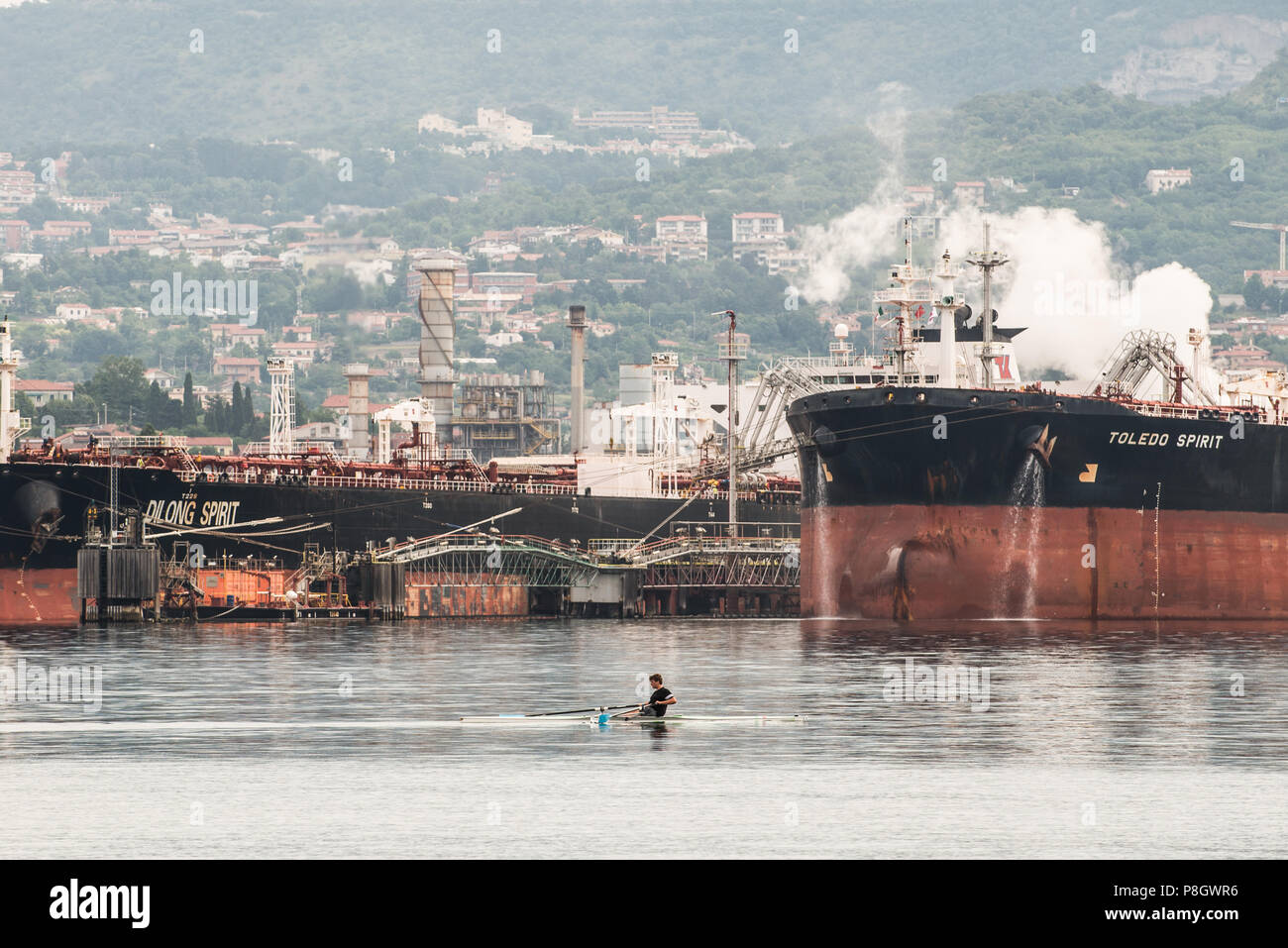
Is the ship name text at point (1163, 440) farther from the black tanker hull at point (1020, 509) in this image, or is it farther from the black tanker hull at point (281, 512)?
the black tanker hull at point (281, 512)

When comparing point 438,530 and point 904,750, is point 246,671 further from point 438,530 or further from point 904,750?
point 438,530

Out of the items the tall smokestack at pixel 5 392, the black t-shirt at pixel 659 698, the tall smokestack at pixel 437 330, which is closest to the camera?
the black t-shirt at pixel 659 698

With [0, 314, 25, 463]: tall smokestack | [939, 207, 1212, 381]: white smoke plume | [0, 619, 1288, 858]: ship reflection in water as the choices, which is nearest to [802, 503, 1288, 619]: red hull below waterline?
[0, 619, 1288, 858]: ship reflection in water

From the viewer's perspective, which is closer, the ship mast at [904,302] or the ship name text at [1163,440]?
the ship name text at [1163,440]

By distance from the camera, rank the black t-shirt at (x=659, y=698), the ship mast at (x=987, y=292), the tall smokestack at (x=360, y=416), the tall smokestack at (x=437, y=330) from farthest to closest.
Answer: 1. the tall smokestack at (x=437, y=330)
2. the tall smokestack at (x=360, y=416)
3. the ship mast at (x=987, y=292)
4. the black t-shirt at (x=659, y=698)

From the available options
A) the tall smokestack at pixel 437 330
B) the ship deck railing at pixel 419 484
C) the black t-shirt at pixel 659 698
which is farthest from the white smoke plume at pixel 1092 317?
the black t-shirt at pixel 659 698

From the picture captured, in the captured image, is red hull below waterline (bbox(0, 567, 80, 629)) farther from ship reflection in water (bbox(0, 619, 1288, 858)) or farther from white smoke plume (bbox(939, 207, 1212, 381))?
white smoke plume (bbox(939, 207, 1212, 381))

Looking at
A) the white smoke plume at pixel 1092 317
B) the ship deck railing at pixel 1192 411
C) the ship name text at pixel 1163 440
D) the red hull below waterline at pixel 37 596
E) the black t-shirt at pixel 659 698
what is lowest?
the black t-shirt at pixel 659 698

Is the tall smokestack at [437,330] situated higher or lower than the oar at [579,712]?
higher
